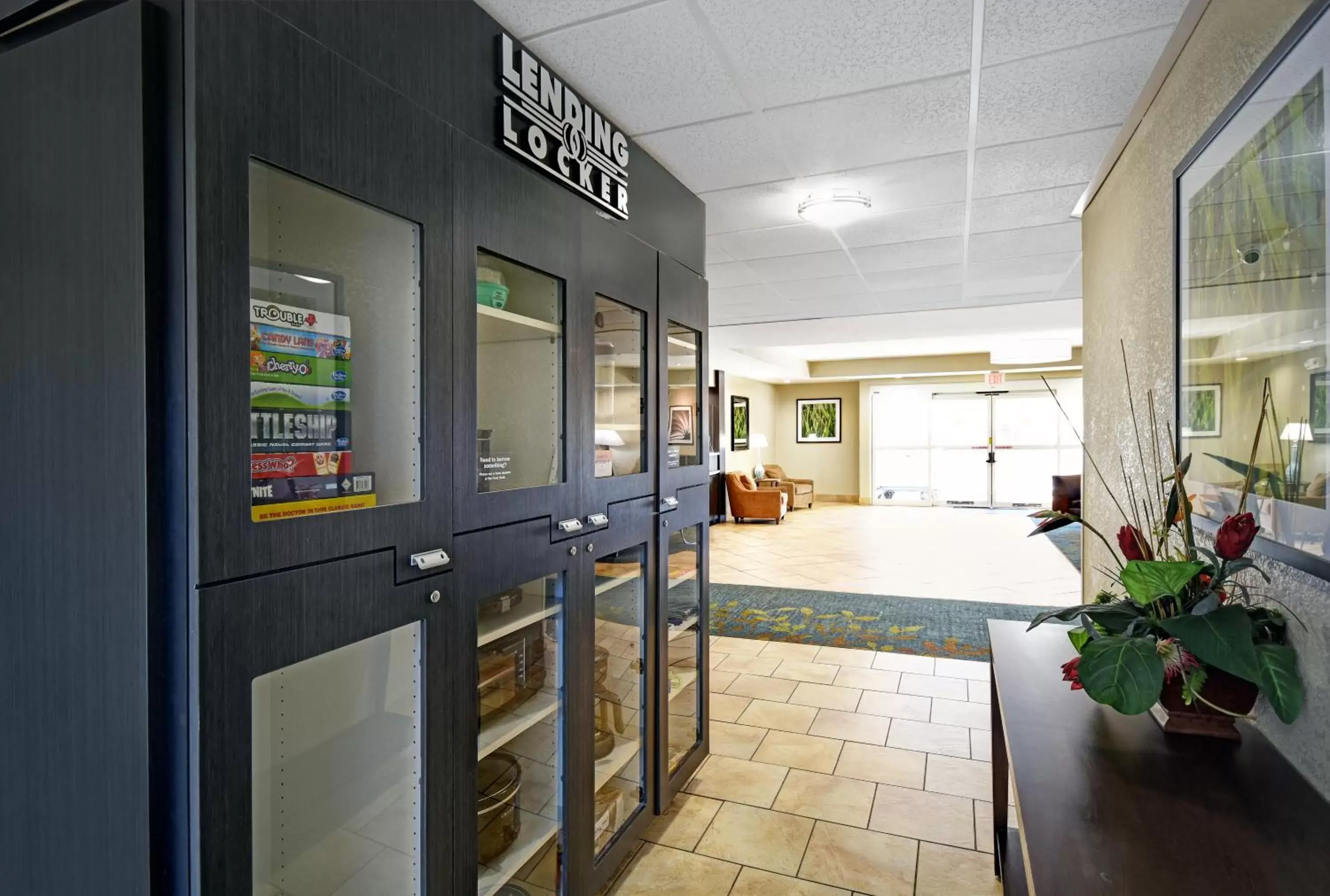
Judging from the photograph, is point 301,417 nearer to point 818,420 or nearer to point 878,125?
point 878,125

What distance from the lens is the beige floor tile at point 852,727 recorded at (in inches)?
133

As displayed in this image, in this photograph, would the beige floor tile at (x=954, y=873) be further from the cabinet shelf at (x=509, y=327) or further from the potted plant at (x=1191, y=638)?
the cabinet shelf at (x=509, y=327)

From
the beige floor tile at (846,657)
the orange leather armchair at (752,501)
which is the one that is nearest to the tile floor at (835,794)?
the beige floor tile at (846,657)

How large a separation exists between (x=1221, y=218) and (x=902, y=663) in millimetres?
3585

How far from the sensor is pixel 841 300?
19.2 feet

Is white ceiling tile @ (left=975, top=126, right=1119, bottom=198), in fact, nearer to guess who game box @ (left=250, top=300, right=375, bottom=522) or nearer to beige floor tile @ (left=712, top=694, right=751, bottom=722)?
guess who game box @ (left=250, top=300, right=375, bottom=522)

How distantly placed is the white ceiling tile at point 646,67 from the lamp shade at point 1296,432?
5.00 feet

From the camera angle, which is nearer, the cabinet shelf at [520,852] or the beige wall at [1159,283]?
the beige wall at [1159,283]

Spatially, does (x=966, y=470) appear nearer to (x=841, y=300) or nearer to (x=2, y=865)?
(x=841, y=300)

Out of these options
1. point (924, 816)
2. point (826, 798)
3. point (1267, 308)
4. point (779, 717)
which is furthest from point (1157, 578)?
point (779, 717)

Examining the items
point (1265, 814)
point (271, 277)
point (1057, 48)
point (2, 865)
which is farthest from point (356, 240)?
point (1057, 48)

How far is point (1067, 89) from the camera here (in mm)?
2133

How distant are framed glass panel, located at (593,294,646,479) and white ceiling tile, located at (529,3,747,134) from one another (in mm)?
627

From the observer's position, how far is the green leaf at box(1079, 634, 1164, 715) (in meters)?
1.14
